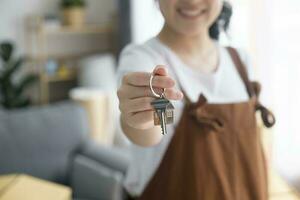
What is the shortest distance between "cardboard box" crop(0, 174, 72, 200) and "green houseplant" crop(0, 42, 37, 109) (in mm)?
1588

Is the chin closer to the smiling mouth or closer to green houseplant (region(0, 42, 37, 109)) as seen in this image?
the smiling mouth

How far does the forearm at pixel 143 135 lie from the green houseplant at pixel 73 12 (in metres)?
1.83

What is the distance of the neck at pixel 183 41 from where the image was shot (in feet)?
1.09

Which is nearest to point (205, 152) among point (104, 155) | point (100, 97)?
point (104, 155)

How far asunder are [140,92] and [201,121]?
0.34 feet

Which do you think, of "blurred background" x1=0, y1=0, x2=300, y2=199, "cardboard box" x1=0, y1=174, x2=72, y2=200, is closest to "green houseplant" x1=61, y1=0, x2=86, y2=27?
"blurred background" x1=0, y1=0, x2=300, y2=199

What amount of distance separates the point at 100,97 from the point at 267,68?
124 centimetres

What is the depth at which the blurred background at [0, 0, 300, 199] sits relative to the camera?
19.3 inches

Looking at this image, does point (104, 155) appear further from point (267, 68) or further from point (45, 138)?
point (267, 68)

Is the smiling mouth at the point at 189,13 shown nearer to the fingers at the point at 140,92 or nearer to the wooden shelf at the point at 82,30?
the fingers at the point at 140,92

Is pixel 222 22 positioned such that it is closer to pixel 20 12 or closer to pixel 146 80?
pixel 146 80

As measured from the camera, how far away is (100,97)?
171 centimetres

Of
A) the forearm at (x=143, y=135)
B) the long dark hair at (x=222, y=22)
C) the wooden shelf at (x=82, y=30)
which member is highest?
the wooden shelf at (x=82, y=30)

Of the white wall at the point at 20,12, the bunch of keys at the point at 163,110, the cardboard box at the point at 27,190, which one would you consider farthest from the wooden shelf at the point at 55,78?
the bunch of keys at the point at 163,110
